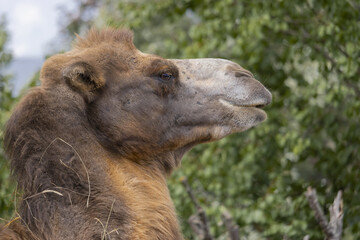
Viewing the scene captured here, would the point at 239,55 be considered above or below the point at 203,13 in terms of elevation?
below

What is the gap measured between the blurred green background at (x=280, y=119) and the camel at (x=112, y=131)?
5.26 ft

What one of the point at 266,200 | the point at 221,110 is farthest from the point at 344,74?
the point at 221,110

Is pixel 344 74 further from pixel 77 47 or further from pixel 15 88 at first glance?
pixel 15 88

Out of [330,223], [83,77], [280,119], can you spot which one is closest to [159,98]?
[83,77]

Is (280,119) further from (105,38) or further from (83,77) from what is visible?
(83,77)

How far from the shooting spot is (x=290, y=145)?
249 inches

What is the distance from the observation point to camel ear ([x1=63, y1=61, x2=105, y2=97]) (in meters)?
3.91

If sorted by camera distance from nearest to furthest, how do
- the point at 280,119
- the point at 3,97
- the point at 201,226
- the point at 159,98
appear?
1. the point at 159,98
2. the point at 201,226
3. the point at 3,97
4. the point at 280,119

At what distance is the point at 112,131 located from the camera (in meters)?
3.96

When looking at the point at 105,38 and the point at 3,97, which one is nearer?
the point at 105,38

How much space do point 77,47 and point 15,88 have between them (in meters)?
2.71

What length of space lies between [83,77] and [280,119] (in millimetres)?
3350

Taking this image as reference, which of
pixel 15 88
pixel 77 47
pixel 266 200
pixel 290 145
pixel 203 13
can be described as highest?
pixel 77 47

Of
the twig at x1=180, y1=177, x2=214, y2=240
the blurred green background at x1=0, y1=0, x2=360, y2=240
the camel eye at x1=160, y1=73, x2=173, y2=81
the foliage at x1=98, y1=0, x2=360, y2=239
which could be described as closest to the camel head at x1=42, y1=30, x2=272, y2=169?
the camel eye at x1=160, y1=73, x2=173, y2=81
